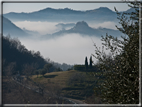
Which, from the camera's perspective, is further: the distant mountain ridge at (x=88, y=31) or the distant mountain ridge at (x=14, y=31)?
the distant mountain ridge at (x=14, y=31)

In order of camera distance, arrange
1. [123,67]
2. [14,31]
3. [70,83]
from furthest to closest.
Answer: [70,83], [14,31], [123,67]

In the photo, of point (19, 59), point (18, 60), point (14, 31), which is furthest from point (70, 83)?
point (14, 31)

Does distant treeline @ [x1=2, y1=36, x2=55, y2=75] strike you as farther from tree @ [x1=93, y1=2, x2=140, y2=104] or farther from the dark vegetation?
tree @ [x1=93, y1=2, x2=140, y2=104]

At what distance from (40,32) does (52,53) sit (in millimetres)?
2591

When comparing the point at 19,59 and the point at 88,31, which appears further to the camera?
the point at 19,59

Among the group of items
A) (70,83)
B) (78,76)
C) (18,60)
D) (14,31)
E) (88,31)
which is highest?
(14,31)

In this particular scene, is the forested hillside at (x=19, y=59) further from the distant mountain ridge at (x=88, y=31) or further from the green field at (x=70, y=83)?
the distant mountain ridge at (x=88, y=31)

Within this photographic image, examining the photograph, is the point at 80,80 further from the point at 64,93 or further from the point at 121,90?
the point at 121,90

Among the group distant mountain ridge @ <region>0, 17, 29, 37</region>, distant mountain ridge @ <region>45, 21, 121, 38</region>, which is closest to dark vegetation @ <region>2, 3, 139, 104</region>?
distant mountain ridge @ <region>45, 21, 121, 38</region>

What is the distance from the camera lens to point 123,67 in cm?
231

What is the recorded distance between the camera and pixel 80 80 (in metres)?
13.5

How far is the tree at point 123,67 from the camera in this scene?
221 centimetres

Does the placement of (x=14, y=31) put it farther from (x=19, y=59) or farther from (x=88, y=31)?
(x=19, y=59)

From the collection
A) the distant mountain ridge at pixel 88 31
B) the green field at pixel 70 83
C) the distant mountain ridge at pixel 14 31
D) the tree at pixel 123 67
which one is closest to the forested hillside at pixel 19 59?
the green field at pixel 70 83
